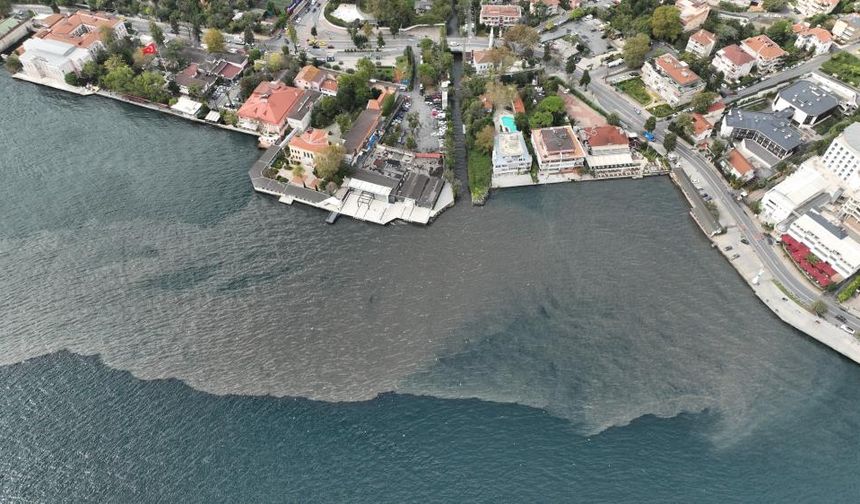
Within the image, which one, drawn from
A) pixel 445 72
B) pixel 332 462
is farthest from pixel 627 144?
pixel 332 462

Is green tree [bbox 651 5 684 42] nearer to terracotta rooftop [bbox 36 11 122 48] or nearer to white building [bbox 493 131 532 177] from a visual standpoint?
white building [bbox 493 131 532 177]

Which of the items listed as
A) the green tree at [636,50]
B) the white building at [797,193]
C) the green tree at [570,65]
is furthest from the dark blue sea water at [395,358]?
the green tree at [636,50]


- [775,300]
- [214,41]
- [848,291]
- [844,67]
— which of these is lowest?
[775,300]

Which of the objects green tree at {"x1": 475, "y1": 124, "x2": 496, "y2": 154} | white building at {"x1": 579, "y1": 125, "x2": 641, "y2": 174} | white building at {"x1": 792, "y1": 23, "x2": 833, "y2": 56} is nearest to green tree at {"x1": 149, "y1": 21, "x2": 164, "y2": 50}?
green tree at {"x1": 475, "y1": 124, "x2": 496, "y2": 154}

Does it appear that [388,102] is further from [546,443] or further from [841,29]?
[841,29]

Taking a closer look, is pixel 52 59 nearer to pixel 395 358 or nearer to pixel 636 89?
pixel 395 358

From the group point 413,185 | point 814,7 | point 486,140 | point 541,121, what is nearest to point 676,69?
point 541,121
